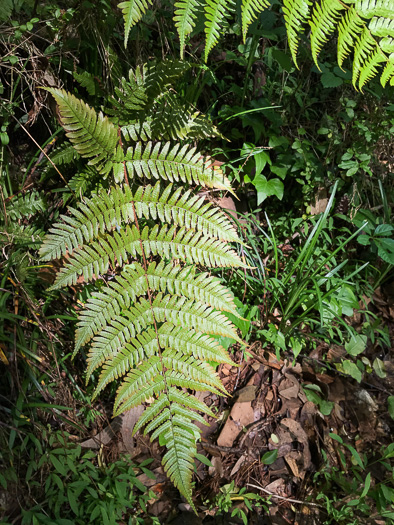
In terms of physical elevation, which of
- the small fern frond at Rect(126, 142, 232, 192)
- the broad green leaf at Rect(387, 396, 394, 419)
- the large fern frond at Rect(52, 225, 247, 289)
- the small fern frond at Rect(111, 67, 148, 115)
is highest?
the small fern frond at Rect(111, 67, 148, 115)

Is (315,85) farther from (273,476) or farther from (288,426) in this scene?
(273,476)

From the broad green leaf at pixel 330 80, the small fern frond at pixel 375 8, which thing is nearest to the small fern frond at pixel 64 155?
the small fern frond at pixel 375 8

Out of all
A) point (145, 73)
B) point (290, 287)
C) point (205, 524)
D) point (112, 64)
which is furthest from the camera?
point (290, 287)

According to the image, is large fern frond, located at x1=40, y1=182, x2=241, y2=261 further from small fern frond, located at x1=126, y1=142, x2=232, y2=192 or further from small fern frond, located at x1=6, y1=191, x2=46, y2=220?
small fern frond, located at x1=6, y1=191, x2=46, y2=220

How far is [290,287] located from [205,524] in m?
1.35

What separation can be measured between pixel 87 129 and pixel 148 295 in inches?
25.7

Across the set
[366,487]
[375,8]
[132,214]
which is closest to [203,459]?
[366,487]

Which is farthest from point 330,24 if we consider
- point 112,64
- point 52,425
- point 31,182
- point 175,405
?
point 52,425

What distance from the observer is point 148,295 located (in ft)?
4.55

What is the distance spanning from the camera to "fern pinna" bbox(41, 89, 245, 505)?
128 cm

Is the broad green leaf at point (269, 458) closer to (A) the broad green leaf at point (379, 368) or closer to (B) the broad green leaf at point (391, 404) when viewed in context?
(B) the broad green leaf at point (391, 404)

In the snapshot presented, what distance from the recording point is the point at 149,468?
72.9 inches

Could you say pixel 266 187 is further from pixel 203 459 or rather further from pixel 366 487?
pixel 366 487

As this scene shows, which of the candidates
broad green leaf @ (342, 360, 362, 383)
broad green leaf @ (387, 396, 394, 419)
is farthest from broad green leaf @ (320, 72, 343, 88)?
broad green leaf @ (387, 396, 394, 419)
